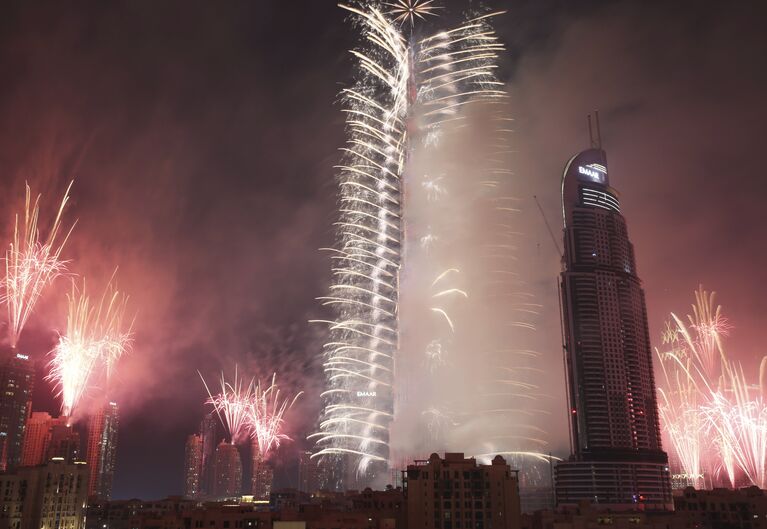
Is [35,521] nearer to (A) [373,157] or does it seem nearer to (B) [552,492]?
(A) [373,157]

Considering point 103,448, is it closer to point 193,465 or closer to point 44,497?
point 193,465

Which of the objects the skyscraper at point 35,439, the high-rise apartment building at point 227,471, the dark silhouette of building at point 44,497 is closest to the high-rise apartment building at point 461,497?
the dark silhouette of building at point 44,497

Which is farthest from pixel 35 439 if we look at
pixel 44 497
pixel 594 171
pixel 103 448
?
pixel 594 171

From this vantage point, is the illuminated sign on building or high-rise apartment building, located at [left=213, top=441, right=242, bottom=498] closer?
the illuminated sign on building

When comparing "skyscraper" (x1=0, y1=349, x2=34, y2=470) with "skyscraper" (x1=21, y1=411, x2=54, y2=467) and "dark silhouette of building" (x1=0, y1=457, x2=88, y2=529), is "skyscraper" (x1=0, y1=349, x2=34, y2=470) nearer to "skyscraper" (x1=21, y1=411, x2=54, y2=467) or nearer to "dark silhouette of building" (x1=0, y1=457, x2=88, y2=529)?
"skyscraper" (x1=21, y1=411, x2=54, y2=467)

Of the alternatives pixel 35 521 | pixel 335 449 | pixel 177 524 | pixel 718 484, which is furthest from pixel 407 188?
pixel 718 484

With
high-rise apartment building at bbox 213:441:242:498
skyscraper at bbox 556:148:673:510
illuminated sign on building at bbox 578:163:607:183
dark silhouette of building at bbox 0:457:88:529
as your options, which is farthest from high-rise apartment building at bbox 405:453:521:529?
high-rise apartment building at bbox 213:441:242:498

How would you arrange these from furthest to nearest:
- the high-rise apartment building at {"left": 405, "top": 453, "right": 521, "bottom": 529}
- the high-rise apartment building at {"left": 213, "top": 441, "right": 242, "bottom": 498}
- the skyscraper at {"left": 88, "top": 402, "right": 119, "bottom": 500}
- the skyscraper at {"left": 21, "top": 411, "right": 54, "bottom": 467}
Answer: the high-rise apartment building at {"left": 213, "top": 441, "right": 242, "bottom": 498}
the skyscraper at {"left": 88, "top": 402, "right": 119, "bottom": 500}
the skyscraper at {"left": 21, "top": 411, "right": 54, "bottom": 467}
the high-rise apartment building at {"left": 405, "top": 453, "right": 521, "bottom": 529}
